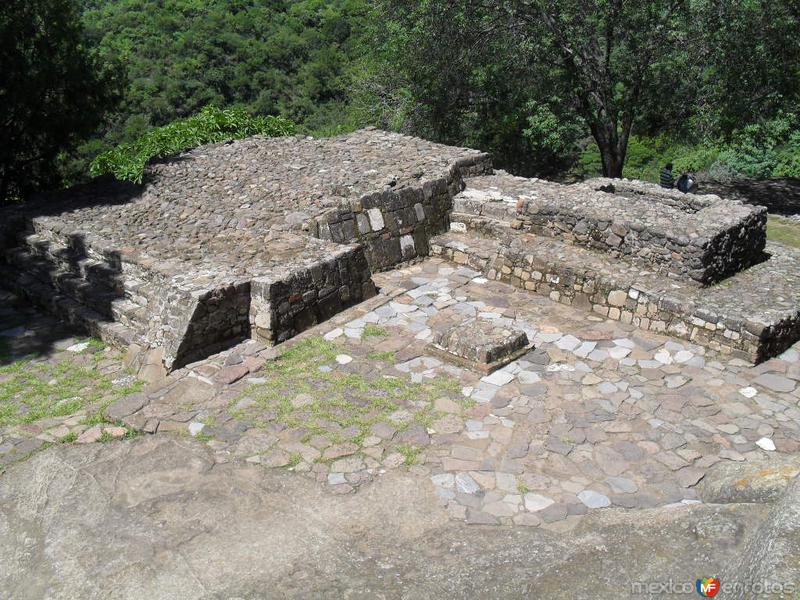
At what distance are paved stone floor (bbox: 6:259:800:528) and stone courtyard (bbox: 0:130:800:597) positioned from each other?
24mm

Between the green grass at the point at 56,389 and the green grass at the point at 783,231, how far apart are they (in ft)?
31.4

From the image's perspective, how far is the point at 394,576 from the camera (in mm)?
4535

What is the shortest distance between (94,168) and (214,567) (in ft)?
27.9

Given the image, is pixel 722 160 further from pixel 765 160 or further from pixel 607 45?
pixel 607 45

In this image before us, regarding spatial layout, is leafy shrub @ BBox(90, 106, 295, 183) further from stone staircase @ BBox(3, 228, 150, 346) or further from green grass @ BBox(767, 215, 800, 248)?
green grass @ BBox(767, 215, 800, 248)

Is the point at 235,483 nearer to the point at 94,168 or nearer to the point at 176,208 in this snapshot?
the point at 176,208

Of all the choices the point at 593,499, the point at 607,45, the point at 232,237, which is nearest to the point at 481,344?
the point at 593,499

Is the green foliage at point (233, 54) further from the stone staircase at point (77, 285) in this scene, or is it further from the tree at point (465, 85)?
the stone staircase at point (77, 285)

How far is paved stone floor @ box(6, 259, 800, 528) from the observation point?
18.2ft

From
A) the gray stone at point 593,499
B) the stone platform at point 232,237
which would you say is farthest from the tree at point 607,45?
the gray stone at point 593,499

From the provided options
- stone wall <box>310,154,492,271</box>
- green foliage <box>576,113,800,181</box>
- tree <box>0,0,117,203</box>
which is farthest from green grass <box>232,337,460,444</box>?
green foliage <box>576,113,800,181</box>

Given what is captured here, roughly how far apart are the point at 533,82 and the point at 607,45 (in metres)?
1.50

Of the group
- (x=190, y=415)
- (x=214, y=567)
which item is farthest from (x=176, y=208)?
(x=214, y=567)

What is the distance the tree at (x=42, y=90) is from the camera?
10.2m
